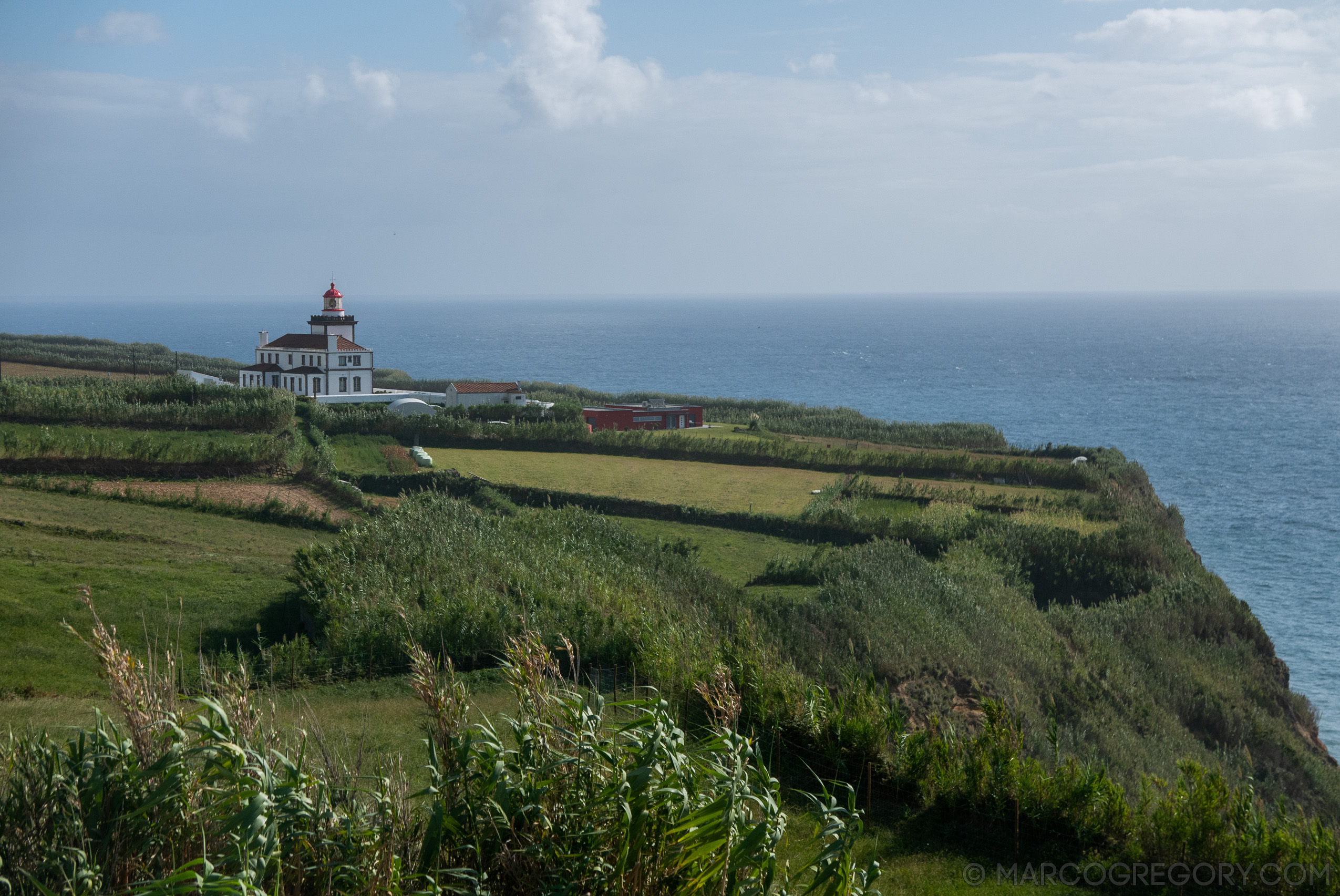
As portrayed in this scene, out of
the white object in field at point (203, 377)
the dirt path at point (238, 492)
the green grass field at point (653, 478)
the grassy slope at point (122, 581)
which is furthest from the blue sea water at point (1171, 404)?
the white object in field at point (203, 377)

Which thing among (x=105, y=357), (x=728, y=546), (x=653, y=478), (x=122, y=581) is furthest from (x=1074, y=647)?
(x=105, y=357)

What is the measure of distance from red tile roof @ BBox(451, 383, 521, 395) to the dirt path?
28356mm

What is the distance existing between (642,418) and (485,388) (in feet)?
41.5

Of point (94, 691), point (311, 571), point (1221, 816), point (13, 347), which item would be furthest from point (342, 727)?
point (13, 347)

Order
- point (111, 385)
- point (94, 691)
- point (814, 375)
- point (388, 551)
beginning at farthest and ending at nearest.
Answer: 1. point (814, 375)
2. point (111, 385)
3. point (388, 551)
4. point (94, 691)

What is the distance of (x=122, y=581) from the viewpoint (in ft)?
65.8

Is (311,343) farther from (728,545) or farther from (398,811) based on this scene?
(398,811)

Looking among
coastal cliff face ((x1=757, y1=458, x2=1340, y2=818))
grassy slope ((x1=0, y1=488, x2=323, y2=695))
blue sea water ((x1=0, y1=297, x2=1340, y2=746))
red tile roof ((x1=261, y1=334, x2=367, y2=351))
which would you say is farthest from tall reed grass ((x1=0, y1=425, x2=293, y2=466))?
blue sea water ((x1=0, y1=297, x2=1340, y2=746))

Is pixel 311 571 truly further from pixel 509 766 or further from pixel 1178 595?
pixel 1178 595

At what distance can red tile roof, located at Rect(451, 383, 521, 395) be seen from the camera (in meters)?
63.0

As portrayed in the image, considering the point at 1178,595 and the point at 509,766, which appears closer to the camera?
the point at 509,766

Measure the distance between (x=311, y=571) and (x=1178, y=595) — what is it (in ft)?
78.0

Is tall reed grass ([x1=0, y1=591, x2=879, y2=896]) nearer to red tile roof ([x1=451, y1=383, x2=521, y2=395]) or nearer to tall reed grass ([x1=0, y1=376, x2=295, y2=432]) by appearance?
tall reed grass ([x1=0, y1=376, x2=295, y2=432])

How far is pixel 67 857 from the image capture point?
17.7 feet
